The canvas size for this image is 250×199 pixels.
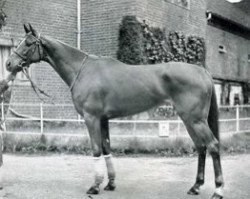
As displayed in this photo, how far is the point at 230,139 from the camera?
10477 mm

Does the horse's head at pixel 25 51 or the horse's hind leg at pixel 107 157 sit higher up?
the horse's head at pixel 25 51

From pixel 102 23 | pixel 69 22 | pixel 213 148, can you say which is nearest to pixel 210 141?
pixel 213 148

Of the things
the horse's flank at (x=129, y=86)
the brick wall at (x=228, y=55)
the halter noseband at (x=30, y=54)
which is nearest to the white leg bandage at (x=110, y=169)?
the horse's flank at (x=129, y=86)

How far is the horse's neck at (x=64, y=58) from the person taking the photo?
614 centimetres

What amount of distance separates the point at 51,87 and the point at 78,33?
211cm

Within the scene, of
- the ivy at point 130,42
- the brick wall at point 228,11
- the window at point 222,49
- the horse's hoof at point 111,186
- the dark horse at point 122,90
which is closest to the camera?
the dark horse at point 122,90

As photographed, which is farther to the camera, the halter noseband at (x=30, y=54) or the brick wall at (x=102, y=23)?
the brick wall at (x=102, y=23)

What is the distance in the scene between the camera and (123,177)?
7.12 metres

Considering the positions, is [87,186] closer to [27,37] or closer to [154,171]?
[154,171]

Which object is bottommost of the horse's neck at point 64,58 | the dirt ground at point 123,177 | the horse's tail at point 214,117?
the dirt ground at point 123,177

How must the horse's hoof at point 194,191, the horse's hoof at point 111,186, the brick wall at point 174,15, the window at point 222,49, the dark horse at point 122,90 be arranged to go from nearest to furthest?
the dark horse at point 122,90 → the horse's hoof at point 194,191 → the horse's hoof at point 111,186 → the brick wall at point 174,15 → the window at point 222,49

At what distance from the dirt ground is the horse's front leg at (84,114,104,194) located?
0.61 ft

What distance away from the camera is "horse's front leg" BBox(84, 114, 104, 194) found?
582 centimetres

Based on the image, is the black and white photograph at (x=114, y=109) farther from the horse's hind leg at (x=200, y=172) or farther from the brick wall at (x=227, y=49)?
the brick wall at (x=227, y=49)
